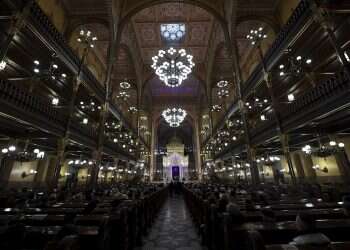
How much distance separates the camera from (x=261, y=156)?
2050 cm

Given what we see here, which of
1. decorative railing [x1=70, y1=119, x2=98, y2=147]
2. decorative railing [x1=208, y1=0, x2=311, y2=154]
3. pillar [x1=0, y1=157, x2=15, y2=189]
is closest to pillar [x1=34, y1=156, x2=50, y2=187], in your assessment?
pillar [x1=0, y1=157, x2=15, y2=189]

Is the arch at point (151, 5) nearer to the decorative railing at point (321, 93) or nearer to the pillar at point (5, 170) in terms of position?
the decorative railing at point (321, 93)

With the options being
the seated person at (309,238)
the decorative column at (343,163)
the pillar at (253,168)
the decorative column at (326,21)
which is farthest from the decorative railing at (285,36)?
the seated person at (309,238)

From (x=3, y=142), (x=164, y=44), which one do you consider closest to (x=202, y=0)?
A: (x=164, y=44)

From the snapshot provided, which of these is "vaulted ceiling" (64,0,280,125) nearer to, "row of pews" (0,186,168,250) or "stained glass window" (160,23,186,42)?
"stained glass window" (160,23,186,42)

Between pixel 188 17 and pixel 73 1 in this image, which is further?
pixel 188 17

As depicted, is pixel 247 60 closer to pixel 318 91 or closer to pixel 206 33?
pixel 206 33

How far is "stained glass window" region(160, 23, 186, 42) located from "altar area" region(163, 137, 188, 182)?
80.5 ft

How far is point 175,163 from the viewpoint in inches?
1544

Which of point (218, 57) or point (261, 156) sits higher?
point (218, 57)

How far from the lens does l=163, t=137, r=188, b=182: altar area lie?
38.2 m

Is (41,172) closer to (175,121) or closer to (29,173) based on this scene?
(29,173)

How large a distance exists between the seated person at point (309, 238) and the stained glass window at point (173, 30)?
21.7 meters

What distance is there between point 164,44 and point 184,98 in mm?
13780
